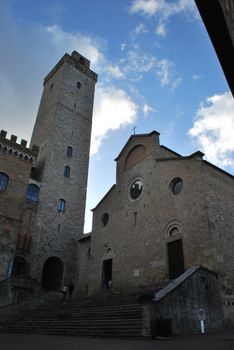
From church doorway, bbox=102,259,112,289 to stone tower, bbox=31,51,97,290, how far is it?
18.7 ft

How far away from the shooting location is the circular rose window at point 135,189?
21.5 m

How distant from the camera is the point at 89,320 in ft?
38.8

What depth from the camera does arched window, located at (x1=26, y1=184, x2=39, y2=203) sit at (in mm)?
25939

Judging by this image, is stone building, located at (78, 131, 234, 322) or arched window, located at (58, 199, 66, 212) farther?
arched window, located at (58, 199, 66, 212)

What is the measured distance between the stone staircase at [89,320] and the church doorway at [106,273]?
608 cm

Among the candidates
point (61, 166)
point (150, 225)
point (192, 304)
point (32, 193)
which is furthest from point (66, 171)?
point (192, 304)

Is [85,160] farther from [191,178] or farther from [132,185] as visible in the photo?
[191,178]

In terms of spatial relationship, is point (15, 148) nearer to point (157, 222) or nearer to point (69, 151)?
point (69, 151)

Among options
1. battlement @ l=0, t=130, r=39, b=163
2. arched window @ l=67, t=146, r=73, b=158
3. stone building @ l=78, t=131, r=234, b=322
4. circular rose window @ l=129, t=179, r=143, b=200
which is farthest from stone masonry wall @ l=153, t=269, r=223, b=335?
→ arched window @ l=67, t=146, r=73, b=158

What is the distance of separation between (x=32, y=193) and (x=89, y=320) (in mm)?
16549

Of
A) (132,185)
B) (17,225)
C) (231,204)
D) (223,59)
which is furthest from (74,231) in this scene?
(223,59)

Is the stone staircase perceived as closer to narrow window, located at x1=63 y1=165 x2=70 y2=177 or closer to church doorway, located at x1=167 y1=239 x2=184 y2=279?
church doorway, located at x1=167 y1=239 x2=184 y2=279

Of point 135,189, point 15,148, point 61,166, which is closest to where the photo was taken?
point 135,189

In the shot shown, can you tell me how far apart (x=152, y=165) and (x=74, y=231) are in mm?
11913
